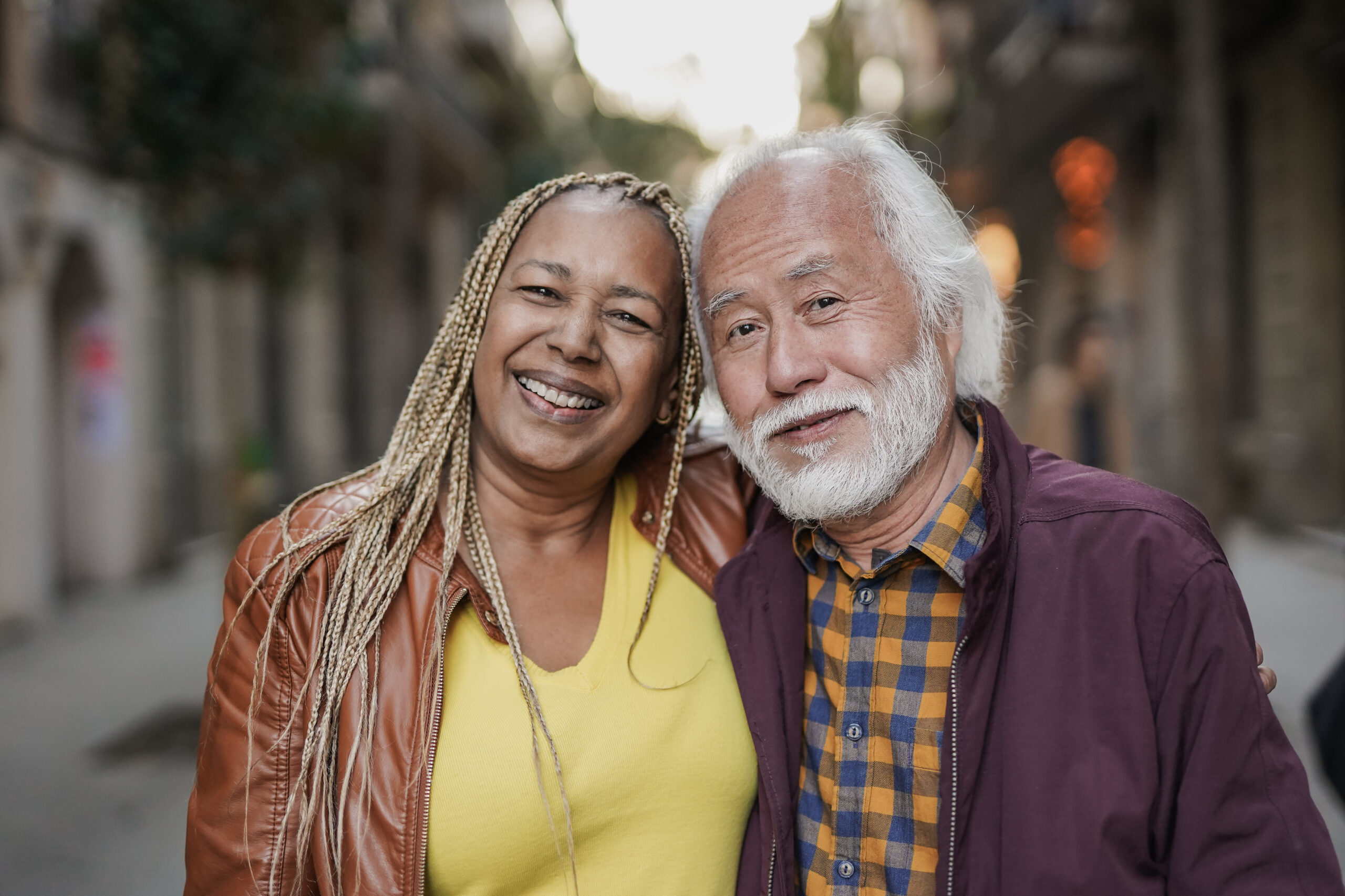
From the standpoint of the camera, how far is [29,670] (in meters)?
6.66

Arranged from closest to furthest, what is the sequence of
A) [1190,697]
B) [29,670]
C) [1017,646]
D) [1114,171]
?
[1190,697] < [1017,646] < [29,670] < [1114,171]

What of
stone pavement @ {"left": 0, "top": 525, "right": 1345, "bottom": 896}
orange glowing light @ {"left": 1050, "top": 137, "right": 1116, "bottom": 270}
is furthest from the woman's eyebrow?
orange glowing light @ {"left": 1050, "top": 137, "right": 1116, "bottom": 270}

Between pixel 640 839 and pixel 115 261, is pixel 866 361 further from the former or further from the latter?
pixel 115 261

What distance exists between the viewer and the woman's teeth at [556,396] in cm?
209

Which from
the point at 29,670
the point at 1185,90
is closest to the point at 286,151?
the point at 29,670

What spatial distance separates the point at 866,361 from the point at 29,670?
6.93 m

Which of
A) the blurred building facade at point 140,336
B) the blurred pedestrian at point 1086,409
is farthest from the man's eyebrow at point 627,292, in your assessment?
the blurred pedestrian at point 1086,409

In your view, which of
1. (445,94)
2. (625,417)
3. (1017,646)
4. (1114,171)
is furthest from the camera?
(445,94)

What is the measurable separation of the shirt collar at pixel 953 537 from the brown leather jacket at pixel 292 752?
2.53ft

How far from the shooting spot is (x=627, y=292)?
83.5 inches

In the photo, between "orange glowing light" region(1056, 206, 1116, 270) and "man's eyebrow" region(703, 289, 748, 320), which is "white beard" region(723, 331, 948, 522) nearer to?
"man's eyebrow" region(703, 289, 748, 320)

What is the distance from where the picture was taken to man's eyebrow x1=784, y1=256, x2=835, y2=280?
1931 millimetres

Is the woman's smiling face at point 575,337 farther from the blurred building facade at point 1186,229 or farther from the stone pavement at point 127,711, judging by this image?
the blurred building facade at point 1186,229

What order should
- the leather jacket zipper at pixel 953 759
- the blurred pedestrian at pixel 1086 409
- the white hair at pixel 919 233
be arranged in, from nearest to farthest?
the leather jacket zipper at pixel 953 759, the white hair at pixel 919 233, the blurred pedestrian at pixel 1086 409
